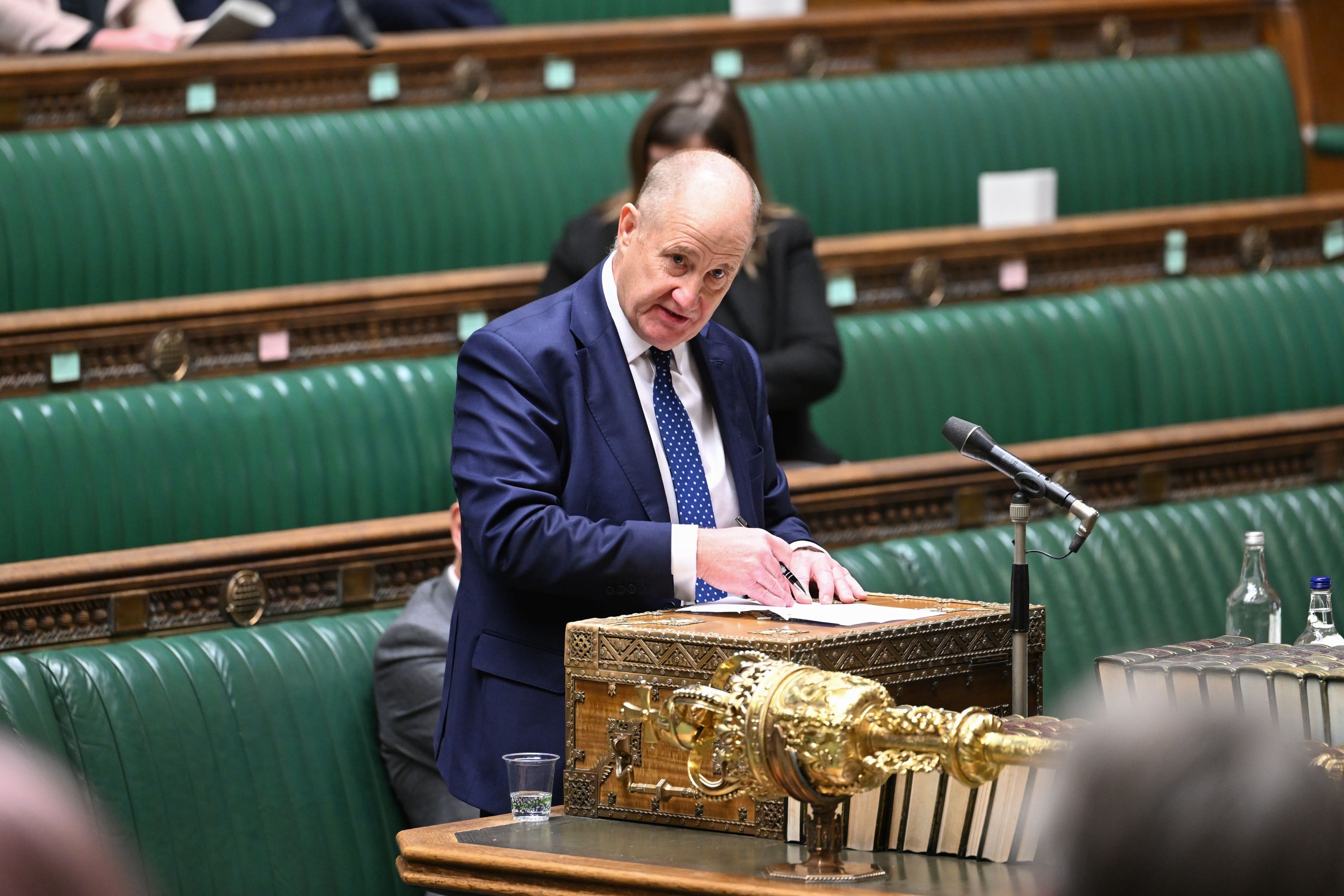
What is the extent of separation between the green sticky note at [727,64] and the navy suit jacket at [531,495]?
2466 millimetres

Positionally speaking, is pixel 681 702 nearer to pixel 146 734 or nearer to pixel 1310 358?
pixel 146 734

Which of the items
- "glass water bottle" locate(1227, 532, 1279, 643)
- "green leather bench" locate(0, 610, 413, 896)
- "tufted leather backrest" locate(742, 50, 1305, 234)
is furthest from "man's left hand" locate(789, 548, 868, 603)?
"tufted leather backrest" locate(742, 50, 1305, 234)

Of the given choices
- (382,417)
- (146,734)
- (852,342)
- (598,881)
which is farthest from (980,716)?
(852,342)

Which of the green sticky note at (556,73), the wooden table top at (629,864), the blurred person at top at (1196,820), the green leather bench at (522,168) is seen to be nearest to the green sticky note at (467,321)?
the green leather bench at (522,168)

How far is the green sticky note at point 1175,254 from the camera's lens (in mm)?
4145

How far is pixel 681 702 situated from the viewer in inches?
61.2

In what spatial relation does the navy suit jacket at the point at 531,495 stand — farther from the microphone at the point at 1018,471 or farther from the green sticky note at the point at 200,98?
the green sticky note at the point at 200,98

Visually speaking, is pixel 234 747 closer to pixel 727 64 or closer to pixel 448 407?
pixel 448 407

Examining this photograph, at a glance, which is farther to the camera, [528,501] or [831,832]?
[528,501]

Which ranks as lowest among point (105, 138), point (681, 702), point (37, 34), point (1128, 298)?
point (681, 702)

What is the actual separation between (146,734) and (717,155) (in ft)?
3.68

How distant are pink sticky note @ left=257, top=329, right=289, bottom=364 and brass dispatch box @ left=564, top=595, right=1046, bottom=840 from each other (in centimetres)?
170

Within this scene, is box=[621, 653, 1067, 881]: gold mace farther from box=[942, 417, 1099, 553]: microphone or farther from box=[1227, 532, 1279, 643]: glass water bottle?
box=[1227, 532, 1279, 643]: glass water bottle

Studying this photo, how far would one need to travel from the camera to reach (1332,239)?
4340 mm
